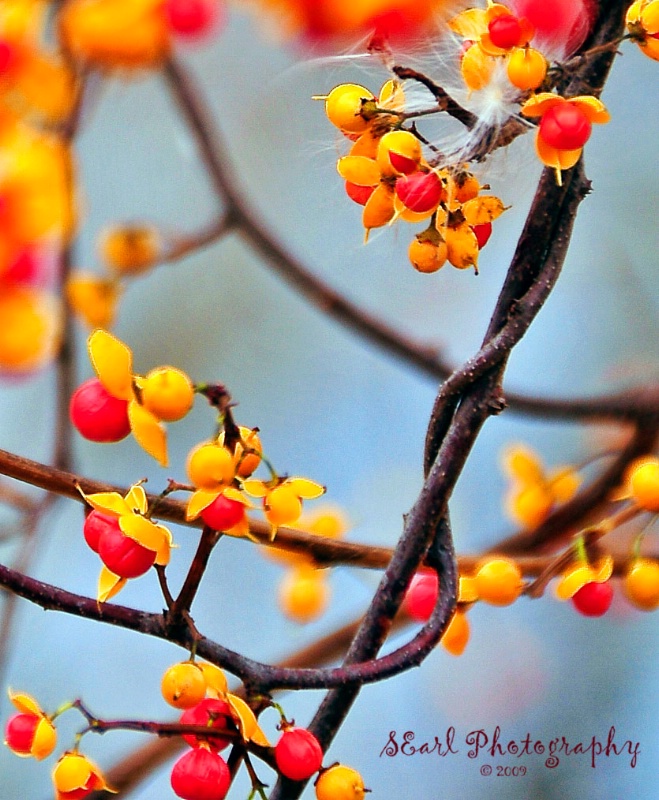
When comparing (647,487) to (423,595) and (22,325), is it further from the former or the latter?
(22,325)

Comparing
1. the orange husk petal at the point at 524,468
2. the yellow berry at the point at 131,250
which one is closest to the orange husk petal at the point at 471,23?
the orange husk petal at the point at 524,468

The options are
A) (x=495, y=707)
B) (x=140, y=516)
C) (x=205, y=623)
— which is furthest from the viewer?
(x=205, y=623)

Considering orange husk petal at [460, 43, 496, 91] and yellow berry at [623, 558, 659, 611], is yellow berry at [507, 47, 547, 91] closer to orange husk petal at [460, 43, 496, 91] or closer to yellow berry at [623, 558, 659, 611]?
orange husk petal at [460, 43, 496, 91]

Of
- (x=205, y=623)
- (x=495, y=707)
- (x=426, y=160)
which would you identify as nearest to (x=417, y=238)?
(x=426, y=160)

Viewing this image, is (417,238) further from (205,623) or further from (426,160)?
(205,623)

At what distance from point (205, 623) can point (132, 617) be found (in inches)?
20.8

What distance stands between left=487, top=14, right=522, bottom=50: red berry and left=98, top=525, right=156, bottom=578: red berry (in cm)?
12

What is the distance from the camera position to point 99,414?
198mm

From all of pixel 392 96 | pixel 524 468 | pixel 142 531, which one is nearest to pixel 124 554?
pixel 142 531

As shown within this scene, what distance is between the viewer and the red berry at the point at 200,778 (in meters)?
0.20

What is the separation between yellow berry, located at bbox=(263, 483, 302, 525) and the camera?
201 mm

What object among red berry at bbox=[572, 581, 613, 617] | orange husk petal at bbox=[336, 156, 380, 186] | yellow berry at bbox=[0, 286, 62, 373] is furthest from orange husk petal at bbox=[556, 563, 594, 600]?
yellow berry at bbox=[0, 286, 62, 373]

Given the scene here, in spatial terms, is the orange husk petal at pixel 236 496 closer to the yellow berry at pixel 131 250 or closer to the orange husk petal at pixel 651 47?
the orange husk petal at pixel 651 47

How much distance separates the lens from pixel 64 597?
0.20 meters
